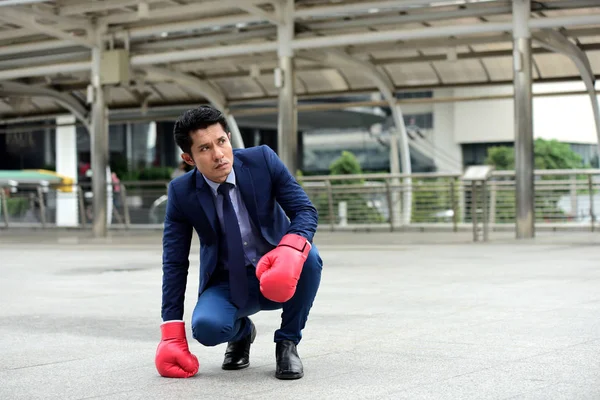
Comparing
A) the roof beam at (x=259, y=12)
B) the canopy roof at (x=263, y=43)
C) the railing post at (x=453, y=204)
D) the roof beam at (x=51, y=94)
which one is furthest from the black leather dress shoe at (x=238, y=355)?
A: the roof beam at (x=51, y=94)

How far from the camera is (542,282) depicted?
822 centimetres

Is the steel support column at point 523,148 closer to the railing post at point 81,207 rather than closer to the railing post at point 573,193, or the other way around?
the railing post at point 573,193

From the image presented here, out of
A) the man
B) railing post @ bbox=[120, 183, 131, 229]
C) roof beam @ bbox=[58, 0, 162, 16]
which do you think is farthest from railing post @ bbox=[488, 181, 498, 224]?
the man

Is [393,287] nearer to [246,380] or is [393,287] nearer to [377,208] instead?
[246,380]

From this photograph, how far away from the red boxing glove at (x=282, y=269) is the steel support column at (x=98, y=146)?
48.9ft

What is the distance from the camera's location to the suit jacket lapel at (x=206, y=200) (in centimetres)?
430

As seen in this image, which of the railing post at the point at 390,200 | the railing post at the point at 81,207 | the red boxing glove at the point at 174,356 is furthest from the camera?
the railing post at the point at 81,207

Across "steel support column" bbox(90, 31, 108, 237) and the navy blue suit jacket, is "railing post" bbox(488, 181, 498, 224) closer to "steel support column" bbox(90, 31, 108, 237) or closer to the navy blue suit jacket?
"steel support column" bbox(90, 31, 108, 237)

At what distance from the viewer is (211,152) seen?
420cm

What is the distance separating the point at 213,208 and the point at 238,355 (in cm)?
66

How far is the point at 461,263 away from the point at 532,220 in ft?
15.5

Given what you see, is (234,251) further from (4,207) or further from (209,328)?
(4,207)

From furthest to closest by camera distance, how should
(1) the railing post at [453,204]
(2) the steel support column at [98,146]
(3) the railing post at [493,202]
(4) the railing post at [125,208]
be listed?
(4) the railing post at [125,208] → (1) the railing post at [453,204] → (3) the railing post at [493,202] → (2) the steel support column at [98,146]

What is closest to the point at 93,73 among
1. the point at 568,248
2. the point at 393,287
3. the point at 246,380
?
the point at 568,248
